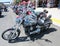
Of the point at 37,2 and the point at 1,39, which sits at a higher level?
the point at 1,39

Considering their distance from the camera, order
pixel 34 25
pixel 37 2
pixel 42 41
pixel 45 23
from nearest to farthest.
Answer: pixel 42 41 < pixel 34 25 < pixel 45 23 < pixel 37 2

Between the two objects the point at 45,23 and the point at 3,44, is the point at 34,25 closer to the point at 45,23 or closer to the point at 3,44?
the point at 45,23

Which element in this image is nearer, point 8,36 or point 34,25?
point 8,36

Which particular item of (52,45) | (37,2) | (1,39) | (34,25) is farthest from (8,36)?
(37,2)

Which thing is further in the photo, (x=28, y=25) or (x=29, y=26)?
(x=29, y=26)

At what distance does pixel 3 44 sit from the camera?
7875 millimetres

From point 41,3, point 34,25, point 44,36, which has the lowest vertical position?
point 41,3

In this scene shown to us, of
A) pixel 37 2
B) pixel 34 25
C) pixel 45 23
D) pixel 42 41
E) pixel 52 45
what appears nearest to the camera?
pixel 52 45

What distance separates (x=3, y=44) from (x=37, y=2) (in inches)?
930

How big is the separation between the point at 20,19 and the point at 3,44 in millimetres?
1528

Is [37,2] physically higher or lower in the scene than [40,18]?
lower

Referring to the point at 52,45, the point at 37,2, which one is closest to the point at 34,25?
the point at 52,45

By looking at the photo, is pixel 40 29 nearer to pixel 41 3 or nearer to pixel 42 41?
pixel 42 41

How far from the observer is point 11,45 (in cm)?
773
